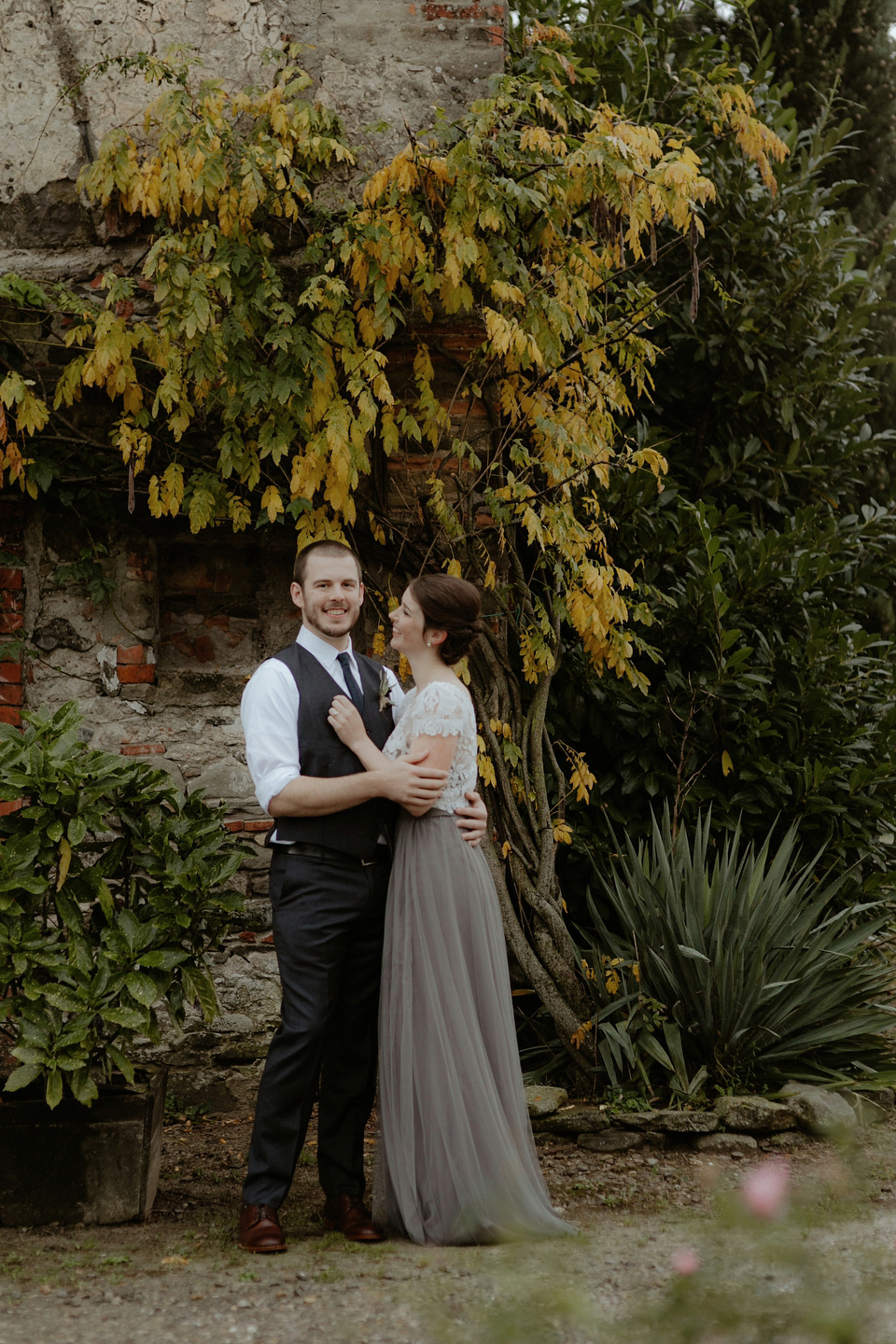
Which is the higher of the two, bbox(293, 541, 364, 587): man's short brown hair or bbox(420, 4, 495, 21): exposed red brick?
bbox(420, 4, 495, 21): exposed red brick

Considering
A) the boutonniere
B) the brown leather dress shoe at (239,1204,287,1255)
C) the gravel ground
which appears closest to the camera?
the gravel ground

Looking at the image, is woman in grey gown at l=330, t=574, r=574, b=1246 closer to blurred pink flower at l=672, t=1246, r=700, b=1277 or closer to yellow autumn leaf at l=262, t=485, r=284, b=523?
yellow autumn leaf at l=262, t=485, r=284, b=523

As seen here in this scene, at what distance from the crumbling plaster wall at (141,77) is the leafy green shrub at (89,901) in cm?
225

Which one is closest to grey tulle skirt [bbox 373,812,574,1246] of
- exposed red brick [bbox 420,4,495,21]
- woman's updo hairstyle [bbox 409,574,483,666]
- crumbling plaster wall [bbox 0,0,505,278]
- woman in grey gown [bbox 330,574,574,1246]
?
woman in grey gown [bbox 330,574,574,1246]

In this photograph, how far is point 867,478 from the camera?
799 centimetres

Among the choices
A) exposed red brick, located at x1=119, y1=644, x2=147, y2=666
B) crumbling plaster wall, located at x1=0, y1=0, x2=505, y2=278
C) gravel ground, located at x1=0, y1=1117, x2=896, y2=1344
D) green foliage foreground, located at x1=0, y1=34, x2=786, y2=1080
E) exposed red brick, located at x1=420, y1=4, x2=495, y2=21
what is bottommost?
gravel ground, located at x1=0, y1=1117, x2=896, y2=1344

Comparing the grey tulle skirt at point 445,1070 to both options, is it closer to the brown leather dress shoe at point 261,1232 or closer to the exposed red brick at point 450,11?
the brown leather dress shoe at point 261,1232

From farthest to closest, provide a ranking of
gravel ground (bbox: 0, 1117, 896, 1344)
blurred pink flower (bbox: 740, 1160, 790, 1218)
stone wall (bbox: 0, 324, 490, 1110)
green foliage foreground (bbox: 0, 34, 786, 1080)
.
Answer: stone wall (bbox: 0, 324, 490, 1110), green foliage foreground (bbox: 0, 34, 786, 1080), gravel ground (bbox: 0, 1117, 896, 1344), blurred pink flower (bbox: 740, 1160, 790, 1218)

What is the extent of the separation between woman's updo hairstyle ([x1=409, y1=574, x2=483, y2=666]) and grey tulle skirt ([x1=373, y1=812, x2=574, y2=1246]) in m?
0.50

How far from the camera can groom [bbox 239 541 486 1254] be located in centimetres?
294

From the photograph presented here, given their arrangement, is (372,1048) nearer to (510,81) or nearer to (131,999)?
(131,999)

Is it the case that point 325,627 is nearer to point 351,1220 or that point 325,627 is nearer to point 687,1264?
point 351,1220

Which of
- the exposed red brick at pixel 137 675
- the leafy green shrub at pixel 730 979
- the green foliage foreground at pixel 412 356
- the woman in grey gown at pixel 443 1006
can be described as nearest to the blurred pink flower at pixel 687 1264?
the woman in grey gown at pixel 443 1006

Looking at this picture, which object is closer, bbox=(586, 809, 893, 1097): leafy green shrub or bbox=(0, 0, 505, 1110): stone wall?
bbox=(586, 809, 893, 1097): leafy green shrub
